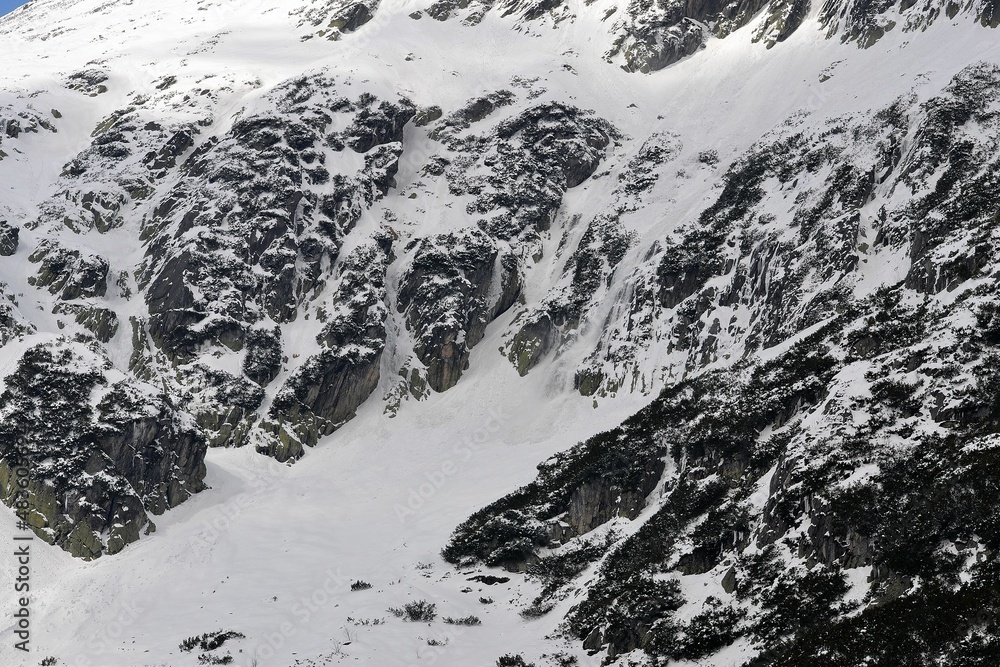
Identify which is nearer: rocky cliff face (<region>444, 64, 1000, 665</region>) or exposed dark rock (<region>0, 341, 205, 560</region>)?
rocky cliff face (<region>444, 64, 1000, 665</region>)

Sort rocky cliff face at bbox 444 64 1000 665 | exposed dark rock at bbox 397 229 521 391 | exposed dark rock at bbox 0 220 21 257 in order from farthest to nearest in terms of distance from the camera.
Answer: exposed dark rock at bbox 0 220 21 257 → exposed dark rock at bbox 397 229 521 391 → rocky cliff face at bbox 444 64 1000 665

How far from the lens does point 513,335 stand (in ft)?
262

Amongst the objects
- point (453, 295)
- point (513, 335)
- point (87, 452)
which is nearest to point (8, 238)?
point (87, 452)

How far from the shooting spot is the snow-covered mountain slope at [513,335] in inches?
1258

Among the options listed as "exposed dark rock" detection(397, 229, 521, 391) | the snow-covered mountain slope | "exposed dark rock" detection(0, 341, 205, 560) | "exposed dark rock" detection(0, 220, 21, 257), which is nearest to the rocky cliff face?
the snow-covered mountain slope

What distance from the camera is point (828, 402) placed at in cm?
3619

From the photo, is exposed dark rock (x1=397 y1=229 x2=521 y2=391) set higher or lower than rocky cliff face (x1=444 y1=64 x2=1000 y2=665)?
lower

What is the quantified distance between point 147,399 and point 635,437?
121 ft

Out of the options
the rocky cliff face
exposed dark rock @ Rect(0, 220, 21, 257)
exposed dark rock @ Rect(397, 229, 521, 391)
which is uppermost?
the rocky cliff face

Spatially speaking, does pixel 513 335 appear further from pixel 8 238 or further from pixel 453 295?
pixel 8 238

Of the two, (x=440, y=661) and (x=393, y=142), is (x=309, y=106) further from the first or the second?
(x=440, y=661)

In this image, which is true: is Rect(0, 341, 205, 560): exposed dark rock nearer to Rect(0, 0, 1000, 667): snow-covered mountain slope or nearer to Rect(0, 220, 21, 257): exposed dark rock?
Rect(0, 0, 1000, 667): snow-covered mountain slope

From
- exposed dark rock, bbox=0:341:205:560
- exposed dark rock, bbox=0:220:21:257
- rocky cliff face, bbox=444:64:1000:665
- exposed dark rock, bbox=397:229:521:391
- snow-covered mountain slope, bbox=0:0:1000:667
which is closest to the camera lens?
rocky cliff face, bbox=444:64:1000:665

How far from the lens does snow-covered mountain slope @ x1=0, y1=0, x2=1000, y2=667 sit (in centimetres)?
3195
